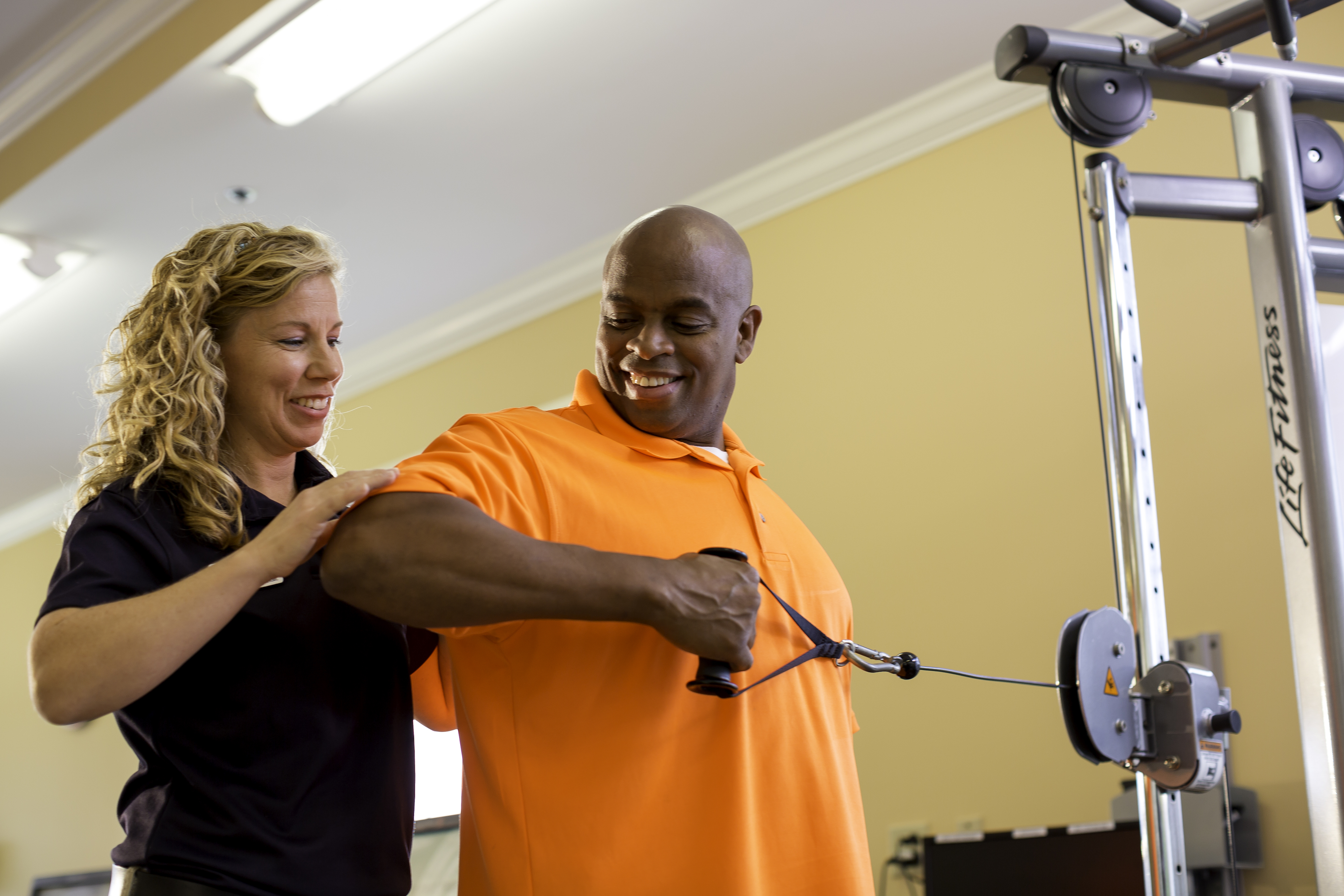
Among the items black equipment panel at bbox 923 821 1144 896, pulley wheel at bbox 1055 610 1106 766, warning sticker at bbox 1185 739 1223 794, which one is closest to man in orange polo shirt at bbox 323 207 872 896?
pulley wheel at bbox 1055 610 1106 766

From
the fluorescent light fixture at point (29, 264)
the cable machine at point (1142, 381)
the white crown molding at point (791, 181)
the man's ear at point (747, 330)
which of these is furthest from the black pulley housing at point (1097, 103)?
the fluorescent light fixture at point (29, 264)

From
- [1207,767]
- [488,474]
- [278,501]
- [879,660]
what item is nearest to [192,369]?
[278,501]

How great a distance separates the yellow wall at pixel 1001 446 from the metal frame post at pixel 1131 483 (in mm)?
1239

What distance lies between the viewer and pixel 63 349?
4.73 m

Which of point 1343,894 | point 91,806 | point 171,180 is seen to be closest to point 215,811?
point 1343,894

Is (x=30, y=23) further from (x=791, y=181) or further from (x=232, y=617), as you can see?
(x=232, y=617)

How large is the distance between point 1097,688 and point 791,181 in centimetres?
257

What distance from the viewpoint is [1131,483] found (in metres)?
1.31

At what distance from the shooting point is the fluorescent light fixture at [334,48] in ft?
9.45

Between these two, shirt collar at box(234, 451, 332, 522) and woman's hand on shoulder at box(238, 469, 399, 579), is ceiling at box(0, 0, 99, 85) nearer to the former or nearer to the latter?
shirt collar at box(234, 451, 332, 522)

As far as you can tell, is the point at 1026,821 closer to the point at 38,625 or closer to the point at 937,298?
the point at 937,298

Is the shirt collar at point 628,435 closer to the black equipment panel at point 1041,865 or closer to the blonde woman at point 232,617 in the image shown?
the blonde woman at point 232,617

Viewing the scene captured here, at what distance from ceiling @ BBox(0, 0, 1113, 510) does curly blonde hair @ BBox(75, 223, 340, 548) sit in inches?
64.7

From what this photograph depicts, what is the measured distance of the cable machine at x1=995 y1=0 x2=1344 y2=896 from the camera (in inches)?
48.3
